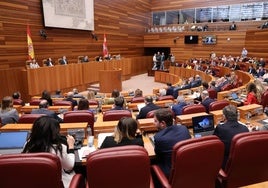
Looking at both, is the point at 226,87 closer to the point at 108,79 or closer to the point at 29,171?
the point at 108,79

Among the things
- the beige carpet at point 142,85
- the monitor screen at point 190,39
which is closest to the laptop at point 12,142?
the beige carpet at point 142,85

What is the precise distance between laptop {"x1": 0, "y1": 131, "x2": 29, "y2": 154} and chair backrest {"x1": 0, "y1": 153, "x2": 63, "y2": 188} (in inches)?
25.8

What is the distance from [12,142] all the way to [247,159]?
2221mm

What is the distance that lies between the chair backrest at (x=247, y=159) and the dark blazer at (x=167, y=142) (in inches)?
17.9

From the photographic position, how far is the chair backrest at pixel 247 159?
1.88m

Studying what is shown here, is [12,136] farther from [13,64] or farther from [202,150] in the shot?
[13,64]

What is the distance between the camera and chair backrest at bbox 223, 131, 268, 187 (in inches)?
74.2

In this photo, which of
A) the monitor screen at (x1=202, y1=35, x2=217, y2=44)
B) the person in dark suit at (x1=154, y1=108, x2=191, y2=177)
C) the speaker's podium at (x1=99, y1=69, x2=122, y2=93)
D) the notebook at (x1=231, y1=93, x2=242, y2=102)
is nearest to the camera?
the person in dark suit at (x1=154, y1=108, x2=191, y2=177)

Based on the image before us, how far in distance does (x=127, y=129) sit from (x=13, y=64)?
24.8 feet

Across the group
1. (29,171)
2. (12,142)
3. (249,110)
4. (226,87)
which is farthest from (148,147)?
(226,87)

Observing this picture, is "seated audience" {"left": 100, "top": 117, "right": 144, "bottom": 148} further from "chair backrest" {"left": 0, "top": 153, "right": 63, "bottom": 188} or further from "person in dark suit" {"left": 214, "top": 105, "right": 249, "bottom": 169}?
"person in dark suit" {"left": 214, "top": 105, "right": 249, "bottom": 169}

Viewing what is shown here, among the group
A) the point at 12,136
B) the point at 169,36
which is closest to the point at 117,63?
the point at 169,36

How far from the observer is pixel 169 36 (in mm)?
16109

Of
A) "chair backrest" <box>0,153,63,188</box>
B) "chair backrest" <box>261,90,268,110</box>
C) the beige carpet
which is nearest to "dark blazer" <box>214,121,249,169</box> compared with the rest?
"chair backrest" <box>0,153,63,188</box>
